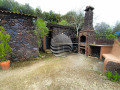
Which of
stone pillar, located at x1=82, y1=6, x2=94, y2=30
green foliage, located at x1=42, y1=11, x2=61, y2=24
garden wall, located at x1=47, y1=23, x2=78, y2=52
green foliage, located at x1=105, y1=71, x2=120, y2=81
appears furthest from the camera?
green foliage, located at x1=42, y1=11, x2=61, y2=24

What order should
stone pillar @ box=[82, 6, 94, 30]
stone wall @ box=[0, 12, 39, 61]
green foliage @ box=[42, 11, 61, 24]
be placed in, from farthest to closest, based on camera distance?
green foliage @ box=[42, 11, 61, 24], stone pillar @ box=[82, 6, 94, 30], stone wall @ box=[0, 12, 39, 61]

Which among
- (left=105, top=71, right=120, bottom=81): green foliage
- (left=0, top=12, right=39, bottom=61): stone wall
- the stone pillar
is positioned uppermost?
the stone pillar

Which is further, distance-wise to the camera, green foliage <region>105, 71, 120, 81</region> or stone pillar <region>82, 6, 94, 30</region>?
stone pillar <region>82, 6, 94, 30</region>

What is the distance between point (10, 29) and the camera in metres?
4.24

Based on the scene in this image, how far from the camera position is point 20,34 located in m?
4.50

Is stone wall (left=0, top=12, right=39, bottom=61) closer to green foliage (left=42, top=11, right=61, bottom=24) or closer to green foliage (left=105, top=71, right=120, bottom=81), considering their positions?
green foliage (left=105, top=71, right=120, bottom=81)

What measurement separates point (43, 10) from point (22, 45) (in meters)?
9.65

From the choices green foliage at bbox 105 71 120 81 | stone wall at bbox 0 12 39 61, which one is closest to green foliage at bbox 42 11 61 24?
stone wall at bbox 0 12 39 61

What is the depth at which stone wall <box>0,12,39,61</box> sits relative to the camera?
417 centimetres

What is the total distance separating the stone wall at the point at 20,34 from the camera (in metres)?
4.17

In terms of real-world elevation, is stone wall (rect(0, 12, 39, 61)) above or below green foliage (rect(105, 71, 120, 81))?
above

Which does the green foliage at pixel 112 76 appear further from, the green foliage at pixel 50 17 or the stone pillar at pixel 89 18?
the green foliage at pixel 50 17

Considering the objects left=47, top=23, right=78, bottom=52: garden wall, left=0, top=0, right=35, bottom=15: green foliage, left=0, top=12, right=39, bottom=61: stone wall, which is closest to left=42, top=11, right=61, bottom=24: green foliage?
left=0, top=0, right=35, bottom=15: green foliage

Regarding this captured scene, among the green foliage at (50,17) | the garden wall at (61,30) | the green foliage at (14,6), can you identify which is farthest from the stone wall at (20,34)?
the green foliage at (50,17)
